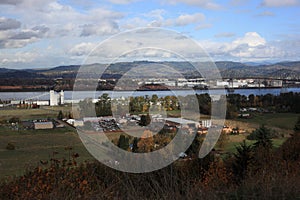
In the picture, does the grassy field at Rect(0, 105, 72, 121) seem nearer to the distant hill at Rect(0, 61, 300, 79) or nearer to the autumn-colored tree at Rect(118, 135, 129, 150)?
the distant hill at Rect(0, 61, 300, 79)

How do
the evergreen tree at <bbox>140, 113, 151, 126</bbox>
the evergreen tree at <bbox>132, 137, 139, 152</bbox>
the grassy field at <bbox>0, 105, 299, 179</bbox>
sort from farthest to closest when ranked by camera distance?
the grassy field at <bbox>0, 105, 299, 179</bbox>, the evergreen tree at <bbox>140, 113, 151, 126</bbox>, the evergreen tree at <bbox>132, 137, 139, 152</bbox>

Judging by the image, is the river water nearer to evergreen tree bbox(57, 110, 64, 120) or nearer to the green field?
evergreen tree bbox(57, 110, 64, 120)

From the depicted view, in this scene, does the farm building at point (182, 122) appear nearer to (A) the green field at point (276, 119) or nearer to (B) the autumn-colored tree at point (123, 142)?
(B) the autumn-colored tree at point (123, 142)

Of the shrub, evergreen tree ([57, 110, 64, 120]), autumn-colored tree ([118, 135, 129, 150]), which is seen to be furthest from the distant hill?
the shrub

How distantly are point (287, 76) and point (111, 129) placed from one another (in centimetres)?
5010

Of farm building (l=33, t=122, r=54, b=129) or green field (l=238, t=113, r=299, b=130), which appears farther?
farm building (l=33, t=122, r=54, b=129)

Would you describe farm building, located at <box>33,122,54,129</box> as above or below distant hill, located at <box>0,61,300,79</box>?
below

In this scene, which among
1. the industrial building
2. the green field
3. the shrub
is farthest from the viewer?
the industrial building

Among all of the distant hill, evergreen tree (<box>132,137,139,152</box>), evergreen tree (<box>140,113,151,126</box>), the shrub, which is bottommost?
the shrub

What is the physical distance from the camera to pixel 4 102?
41.2m

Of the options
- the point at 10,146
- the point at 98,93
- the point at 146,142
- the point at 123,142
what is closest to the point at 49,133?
the point at 10,146

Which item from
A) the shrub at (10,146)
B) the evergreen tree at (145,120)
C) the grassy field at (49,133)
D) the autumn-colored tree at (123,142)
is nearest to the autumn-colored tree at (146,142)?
the autumn-colored tree at (123,142)

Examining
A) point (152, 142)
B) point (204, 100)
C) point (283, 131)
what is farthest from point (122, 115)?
point (283, 131)

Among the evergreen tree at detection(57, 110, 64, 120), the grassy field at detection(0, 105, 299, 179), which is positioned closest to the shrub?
the grassy field at detection(0, 105, 299, 179)
